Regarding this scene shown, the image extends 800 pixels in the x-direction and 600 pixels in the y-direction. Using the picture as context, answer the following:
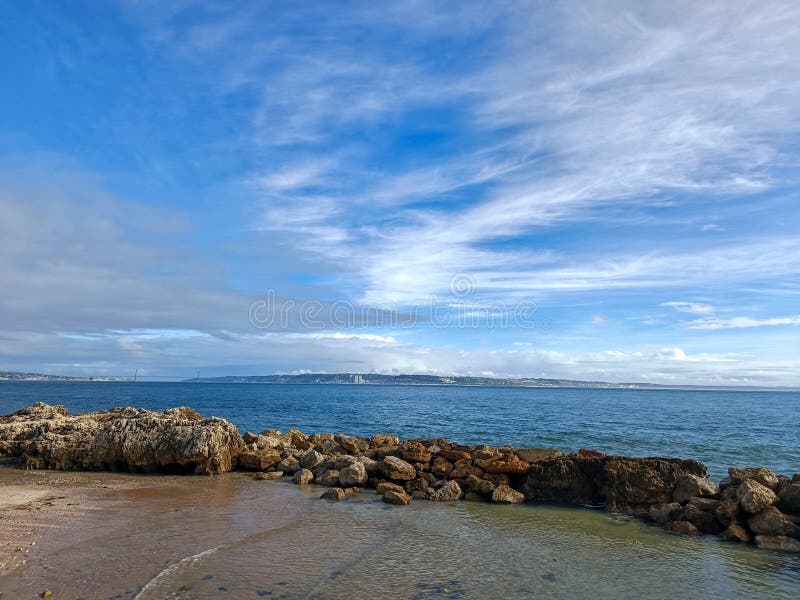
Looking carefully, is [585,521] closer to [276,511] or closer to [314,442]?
[276,511]

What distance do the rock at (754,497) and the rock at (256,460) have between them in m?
15.3

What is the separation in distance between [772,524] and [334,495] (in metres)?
11.1

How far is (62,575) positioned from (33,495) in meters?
7.94

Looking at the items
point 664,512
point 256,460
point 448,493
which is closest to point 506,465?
point 448,493

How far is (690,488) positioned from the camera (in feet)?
47.2

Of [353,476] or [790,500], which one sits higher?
[790,500]

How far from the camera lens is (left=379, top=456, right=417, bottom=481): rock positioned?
17.5 m

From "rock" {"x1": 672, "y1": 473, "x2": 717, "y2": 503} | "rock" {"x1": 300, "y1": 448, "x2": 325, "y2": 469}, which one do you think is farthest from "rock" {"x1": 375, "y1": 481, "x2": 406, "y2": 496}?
"rock" {"x1": 672, "y1": 473, "x2": 717, "y2": 503}

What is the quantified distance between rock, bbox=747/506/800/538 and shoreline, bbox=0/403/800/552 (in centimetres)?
2

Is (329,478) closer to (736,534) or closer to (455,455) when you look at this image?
(455,455)

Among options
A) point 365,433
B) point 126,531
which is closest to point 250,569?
point 126,531

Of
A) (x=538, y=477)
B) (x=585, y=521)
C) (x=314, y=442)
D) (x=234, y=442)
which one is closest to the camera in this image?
(x=585, y=521)

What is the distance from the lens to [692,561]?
36.2 feet

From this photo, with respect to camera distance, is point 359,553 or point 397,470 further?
point 397,470
